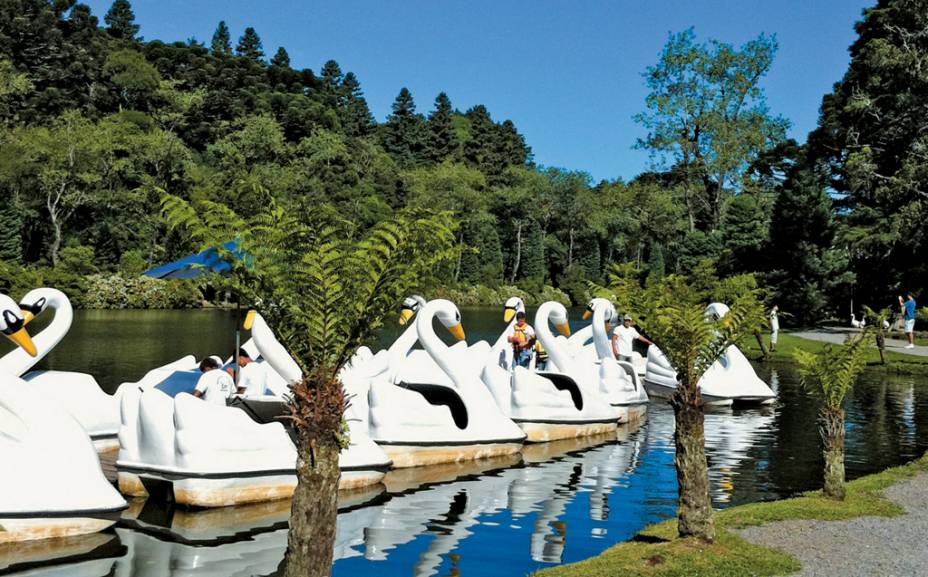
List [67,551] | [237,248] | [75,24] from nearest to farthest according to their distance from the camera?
1. [237,248]
2. [67,551]
3. [75,24]

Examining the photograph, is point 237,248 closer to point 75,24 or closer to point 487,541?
point 487,541

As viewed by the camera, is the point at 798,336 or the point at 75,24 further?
the point at 75,24

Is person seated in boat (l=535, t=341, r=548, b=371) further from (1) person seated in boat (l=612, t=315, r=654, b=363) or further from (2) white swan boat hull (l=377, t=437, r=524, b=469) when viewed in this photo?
(2) white swan boat hull (l=377, t=437, r=524, b=469)

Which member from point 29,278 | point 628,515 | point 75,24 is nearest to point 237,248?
point 628,515

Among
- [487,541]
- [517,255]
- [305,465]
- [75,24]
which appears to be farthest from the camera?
[75,24]

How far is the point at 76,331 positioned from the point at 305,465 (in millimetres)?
33715

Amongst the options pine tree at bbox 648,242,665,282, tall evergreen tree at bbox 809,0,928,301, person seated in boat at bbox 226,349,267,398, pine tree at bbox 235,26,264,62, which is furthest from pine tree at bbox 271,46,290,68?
person seated in boat at bbox 226,349,267,398

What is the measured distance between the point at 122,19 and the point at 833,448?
129 meters

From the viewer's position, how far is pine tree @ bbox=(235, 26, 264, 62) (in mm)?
136125

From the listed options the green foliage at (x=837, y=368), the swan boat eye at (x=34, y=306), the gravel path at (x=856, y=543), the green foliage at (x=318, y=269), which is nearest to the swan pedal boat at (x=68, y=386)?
the swan boat eye at (x=34, y=306)

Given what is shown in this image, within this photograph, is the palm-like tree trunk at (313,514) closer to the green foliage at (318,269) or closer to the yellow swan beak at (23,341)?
the green foliage at (318,269)

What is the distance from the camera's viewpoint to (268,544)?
8.86 m

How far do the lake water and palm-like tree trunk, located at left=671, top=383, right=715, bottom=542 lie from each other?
1313 mm

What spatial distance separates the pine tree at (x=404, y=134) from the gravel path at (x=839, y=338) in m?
75.7
